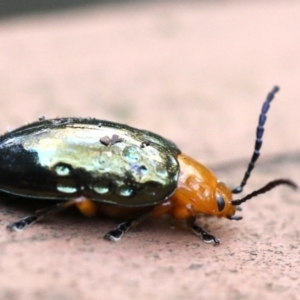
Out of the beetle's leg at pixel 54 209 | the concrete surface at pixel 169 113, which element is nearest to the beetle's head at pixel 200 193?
the concrete surface at pixel 169 113

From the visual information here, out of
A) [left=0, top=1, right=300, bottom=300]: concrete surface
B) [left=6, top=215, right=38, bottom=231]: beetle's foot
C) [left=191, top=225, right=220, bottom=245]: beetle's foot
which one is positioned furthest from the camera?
[left=191, top=225, right=220, bottom=245]: beetle's foot

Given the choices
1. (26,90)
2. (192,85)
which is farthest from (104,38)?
(26,90)

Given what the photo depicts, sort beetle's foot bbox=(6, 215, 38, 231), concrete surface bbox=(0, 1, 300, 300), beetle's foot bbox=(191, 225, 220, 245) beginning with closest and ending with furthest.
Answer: concrete surface bbox=(0, 1, 300, 300) → beetle's foot bbox=(6, 215, 38, 231) → beetle's foot bbox=(191, 225, 220, 245)

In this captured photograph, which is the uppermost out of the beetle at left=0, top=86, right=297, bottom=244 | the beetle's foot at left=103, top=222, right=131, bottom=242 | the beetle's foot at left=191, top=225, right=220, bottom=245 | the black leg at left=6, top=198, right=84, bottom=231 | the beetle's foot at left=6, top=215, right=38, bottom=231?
the beetle at left=0, top=86, right=297, bottom=244

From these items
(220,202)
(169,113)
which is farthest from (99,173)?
(169,113)

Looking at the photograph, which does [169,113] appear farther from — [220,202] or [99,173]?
[99,173]

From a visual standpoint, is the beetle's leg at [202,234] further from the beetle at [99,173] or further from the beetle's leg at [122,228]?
the beetle's leg at [122,228]

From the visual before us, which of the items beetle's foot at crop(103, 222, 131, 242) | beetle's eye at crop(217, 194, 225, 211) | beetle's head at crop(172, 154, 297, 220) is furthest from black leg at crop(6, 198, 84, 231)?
beetle's eye at crop(217, 194, 225, 211)

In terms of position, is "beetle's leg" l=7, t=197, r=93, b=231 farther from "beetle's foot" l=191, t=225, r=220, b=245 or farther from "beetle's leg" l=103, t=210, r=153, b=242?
"beetle's foot" l=191, t=225, r=220, b=245
